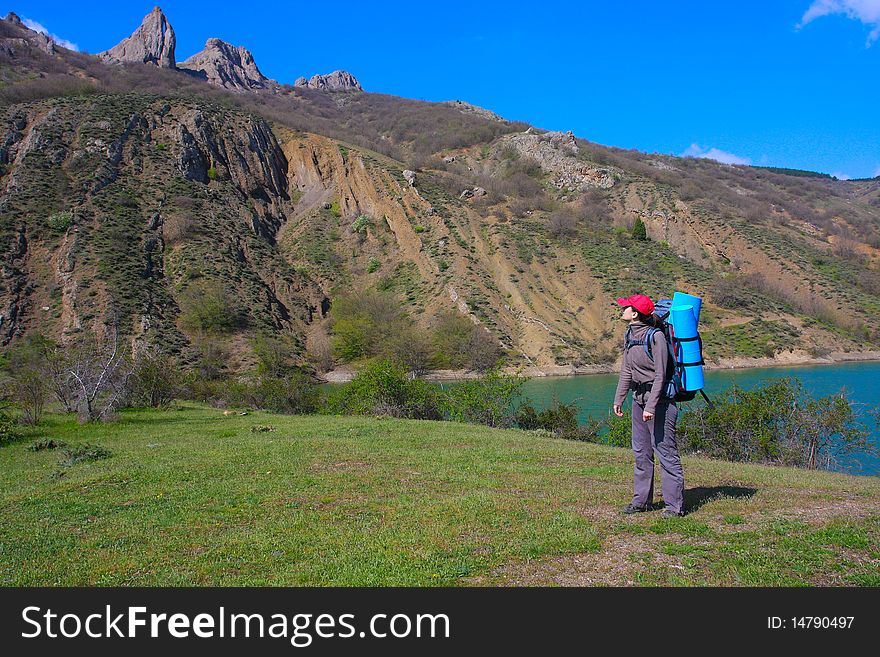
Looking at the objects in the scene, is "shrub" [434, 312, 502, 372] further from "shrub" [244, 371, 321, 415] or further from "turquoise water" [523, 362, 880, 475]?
"shrub" [244, 371, 321, 415]

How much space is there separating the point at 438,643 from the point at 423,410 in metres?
19.6

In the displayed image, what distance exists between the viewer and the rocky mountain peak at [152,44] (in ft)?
389

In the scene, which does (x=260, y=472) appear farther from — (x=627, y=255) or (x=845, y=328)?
(x=845, y=328)

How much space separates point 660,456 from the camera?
5.68 meters

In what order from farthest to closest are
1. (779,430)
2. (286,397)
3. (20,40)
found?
(20,40)
(286,397)
(779,430)

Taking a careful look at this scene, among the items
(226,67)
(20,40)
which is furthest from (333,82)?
(20,40)

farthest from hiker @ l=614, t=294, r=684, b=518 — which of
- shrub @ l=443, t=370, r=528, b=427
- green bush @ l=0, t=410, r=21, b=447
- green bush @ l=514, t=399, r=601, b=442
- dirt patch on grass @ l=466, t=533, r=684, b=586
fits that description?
green bush @ l=0, t=410, r=21, b=447

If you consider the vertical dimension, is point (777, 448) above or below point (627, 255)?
below

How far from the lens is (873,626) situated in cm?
319

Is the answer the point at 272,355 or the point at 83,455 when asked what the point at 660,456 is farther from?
the point at 272,355

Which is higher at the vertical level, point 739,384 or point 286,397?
point 286,397

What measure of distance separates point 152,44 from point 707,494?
483ft

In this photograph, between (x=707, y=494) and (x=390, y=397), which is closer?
(x=707, y=494)

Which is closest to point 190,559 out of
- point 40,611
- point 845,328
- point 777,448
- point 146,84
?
point 40,611
